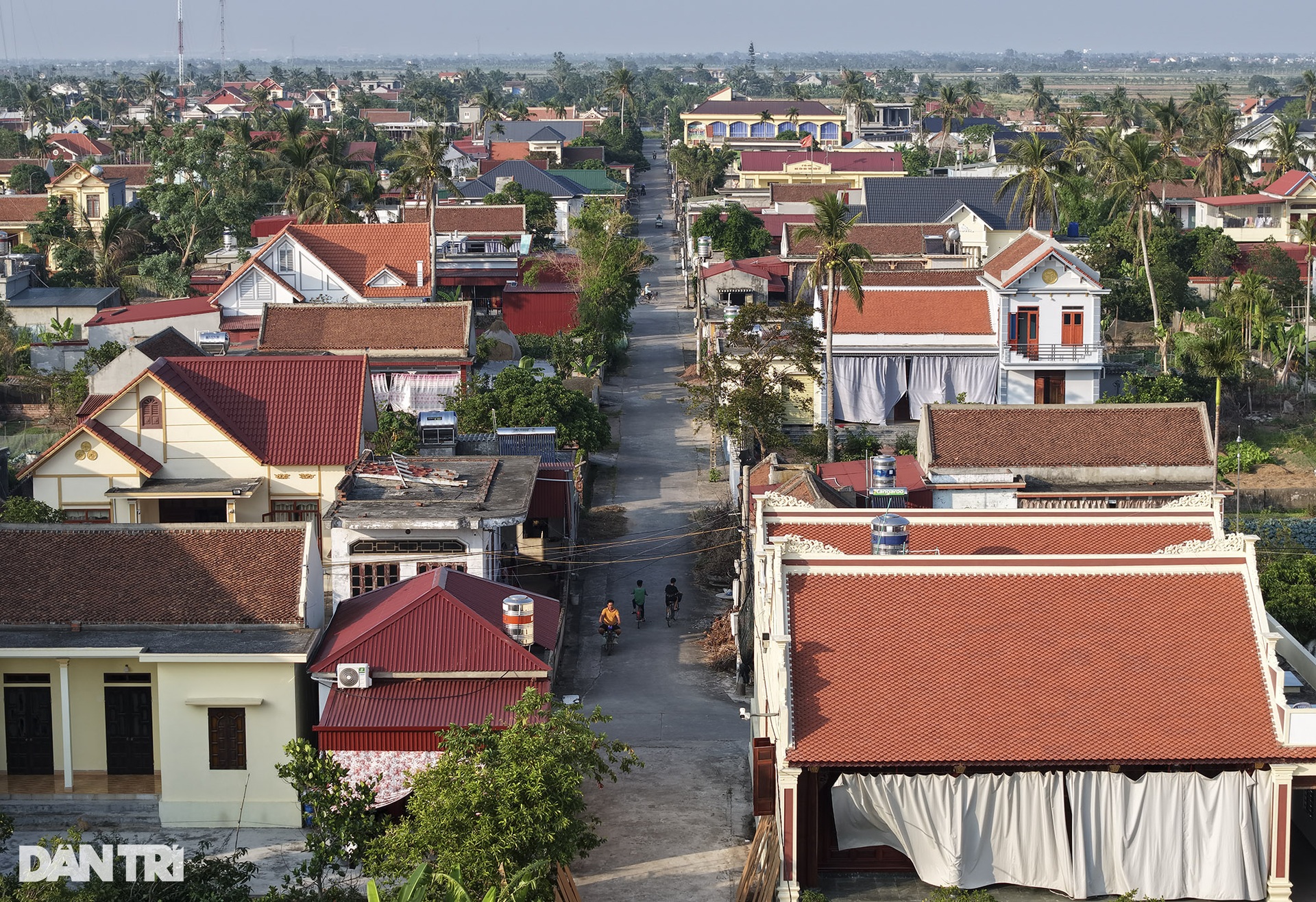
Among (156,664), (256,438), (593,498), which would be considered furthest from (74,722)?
(593,498)

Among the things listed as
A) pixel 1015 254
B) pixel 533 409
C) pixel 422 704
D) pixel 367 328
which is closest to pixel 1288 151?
pixel 1015 254

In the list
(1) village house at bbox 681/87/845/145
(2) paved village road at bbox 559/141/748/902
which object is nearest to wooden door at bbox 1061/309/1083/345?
(2) paved village road at bbox 559/141/748/902

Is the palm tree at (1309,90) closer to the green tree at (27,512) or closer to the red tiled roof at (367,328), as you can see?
the red tiled roof at (367,328)

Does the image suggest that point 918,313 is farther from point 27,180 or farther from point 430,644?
point 27,180

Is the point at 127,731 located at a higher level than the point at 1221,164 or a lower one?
lower

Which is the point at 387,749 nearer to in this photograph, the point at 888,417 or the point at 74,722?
the point at 74,722

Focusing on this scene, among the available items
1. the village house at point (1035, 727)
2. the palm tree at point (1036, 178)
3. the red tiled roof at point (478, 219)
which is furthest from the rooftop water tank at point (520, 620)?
the red tiled roof at point (478, 219)

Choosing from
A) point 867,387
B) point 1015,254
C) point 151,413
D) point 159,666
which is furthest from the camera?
point 1015,254
